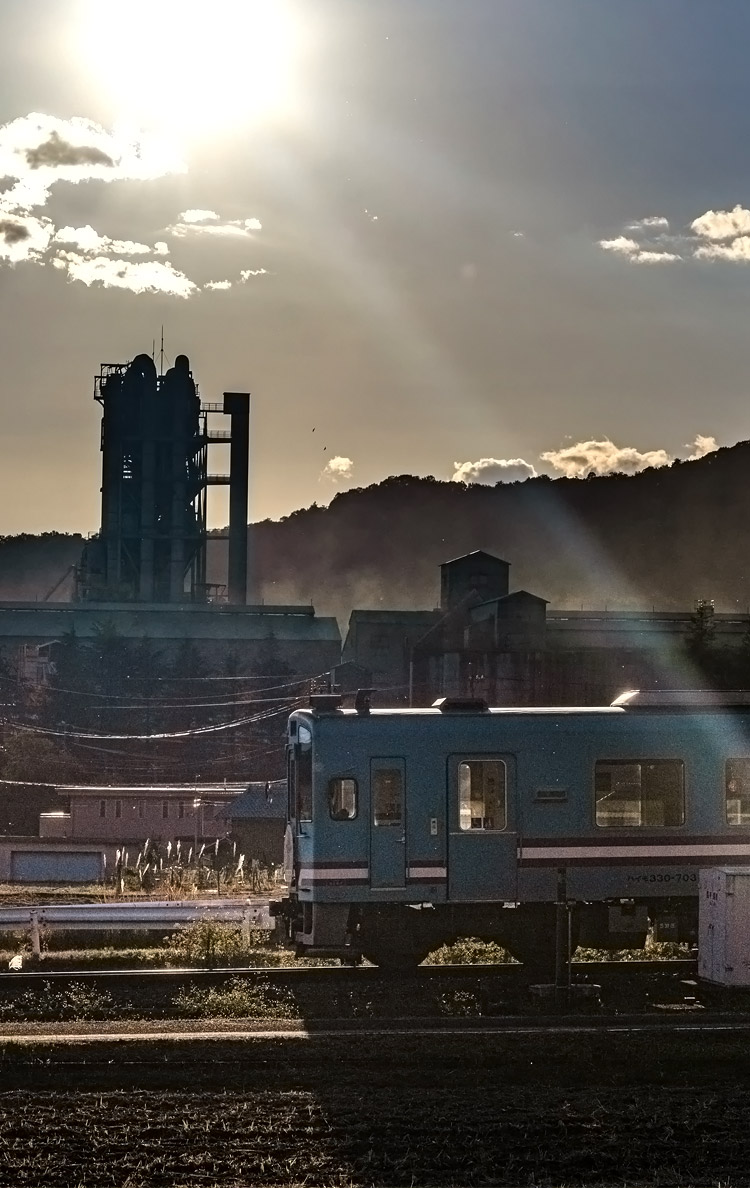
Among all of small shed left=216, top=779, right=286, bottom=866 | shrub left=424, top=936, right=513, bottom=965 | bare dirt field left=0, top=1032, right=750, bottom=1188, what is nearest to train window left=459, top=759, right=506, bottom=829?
shrub left=424, top=936, right=513, bottom=965

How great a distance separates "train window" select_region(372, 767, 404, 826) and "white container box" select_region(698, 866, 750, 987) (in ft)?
12.0

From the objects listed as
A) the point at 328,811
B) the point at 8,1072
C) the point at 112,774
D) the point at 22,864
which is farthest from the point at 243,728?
the point at 8,1072

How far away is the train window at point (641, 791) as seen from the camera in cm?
1775

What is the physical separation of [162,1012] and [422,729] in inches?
177

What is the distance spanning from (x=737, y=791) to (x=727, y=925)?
2.41 m

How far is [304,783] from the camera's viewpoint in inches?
699

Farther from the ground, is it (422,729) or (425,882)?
(422,729)

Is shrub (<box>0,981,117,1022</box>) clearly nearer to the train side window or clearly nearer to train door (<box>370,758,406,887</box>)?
train door (<box>370,758,406,887</box>)

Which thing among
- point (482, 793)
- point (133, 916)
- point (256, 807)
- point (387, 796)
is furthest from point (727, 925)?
point (256, 807)

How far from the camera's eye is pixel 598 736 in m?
17.7

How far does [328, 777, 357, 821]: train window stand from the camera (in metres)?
17.3

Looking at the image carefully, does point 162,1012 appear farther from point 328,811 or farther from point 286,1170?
point 286,1170

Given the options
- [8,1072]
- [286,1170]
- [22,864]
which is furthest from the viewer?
[22,864]

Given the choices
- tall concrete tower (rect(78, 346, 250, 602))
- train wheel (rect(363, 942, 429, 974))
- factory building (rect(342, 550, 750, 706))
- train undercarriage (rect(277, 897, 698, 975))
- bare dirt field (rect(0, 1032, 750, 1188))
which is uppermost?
tall concrete tower (rect(78, 346, 250, 602))
